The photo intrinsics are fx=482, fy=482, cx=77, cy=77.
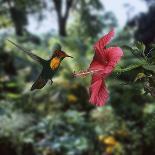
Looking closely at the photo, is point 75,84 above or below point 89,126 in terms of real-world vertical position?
above

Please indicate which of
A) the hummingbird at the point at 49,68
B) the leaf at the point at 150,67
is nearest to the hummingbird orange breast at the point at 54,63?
the hummingbird at the point at 49,68

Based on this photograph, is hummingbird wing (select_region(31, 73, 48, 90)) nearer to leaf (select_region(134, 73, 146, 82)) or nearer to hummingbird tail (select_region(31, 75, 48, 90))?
hummingbird tail (select_region(31, 75, 48, 90))

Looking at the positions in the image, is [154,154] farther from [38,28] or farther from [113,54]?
[38,28]

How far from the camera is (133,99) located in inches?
308

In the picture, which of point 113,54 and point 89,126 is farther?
point 89,126

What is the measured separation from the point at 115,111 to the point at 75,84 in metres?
2.37

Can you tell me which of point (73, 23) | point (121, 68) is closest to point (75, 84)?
Answer: point (121, 68)

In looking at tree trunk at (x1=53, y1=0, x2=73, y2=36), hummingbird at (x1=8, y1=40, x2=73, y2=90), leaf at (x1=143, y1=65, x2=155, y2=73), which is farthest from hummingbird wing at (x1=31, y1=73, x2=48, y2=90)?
tree trunk at (x1=53, y1=0, x2=73, y2=36)

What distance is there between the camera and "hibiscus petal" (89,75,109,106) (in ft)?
2.32

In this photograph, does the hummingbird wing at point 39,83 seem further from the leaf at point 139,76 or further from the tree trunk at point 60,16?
the tree trunk at point 60,16

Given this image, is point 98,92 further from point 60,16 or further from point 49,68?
point 60,16

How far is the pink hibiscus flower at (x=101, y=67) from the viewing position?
71 cm

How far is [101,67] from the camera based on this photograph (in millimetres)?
713

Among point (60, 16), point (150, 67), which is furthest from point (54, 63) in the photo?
point (60, 16)
